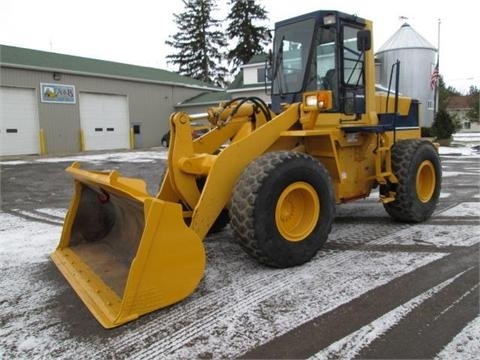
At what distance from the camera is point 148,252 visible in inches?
128

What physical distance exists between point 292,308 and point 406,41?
102ft

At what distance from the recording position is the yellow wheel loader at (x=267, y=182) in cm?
345

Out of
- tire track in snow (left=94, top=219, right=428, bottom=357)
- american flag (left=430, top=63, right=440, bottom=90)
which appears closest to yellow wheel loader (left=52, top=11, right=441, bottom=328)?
tire track in snow (left=94, top=219, right=428, bottom=357)

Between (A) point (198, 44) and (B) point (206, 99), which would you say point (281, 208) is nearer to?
(B) point (206, 99)

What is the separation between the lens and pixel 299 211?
4516 millimetres

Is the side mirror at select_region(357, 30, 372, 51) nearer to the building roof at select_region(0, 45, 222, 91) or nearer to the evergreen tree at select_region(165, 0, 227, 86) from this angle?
the building roof at select_region(0, 45, 222, 91)

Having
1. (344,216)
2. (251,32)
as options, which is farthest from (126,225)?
(251,32)

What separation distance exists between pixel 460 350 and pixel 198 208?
2256 mm

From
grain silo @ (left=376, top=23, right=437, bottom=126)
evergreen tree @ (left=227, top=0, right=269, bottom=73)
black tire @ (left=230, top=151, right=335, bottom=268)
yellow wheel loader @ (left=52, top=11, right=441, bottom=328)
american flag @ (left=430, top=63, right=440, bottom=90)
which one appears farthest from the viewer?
evergreen tree @ (left=227, top=0, right=269, bottom=73)

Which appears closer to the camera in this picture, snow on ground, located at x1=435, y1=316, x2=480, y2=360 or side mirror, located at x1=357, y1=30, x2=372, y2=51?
snow on ground, located at x1=435, y1=316, x2=480, y2=360

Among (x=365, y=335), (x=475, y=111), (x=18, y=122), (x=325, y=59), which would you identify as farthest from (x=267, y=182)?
(x=475, y=111)

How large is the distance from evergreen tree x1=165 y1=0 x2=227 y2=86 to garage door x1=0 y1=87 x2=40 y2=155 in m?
25.6

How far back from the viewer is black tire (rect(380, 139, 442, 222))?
18.7 feet

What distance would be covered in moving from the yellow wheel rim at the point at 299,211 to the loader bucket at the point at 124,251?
1077mm
